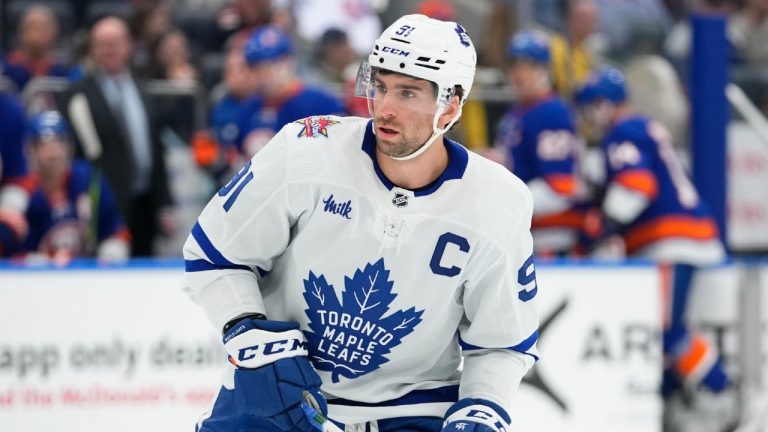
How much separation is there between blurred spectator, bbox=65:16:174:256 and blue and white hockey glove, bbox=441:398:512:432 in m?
3.68

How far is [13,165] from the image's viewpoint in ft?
21.2

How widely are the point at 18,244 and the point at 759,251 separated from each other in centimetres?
402

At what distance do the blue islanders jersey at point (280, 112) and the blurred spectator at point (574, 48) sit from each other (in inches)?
70.9

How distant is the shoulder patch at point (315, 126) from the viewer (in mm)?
3416

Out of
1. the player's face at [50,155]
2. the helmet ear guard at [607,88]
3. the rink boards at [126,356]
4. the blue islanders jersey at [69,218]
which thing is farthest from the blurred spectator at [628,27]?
the player's face at [50,155]

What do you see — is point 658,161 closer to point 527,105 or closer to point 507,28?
point 527,105

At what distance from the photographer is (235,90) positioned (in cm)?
705

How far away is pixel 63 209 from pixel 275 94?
1115 millimetres

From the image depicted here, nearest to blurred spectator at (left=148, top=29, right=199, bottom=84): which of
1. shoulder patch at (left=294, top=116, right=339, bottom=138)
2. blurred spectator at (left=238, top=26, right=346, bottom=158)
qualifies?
blurred spectator at (left=238, top=26, right=346, bottom=158)

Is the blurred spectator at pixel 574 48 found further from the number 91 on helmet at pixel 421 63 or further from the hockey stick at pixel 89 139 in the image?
the number 91 on helmet at pixel 421 63

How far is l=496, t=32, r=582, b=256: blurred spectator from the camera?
6812 millimetres

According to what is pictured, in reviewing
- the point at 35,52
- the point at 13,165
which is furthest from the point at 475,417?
the point at 35,52

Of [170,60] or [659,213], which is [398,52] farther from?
[170,60]

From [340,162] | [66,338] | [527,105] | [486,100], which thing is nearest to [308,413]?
[340,162]
